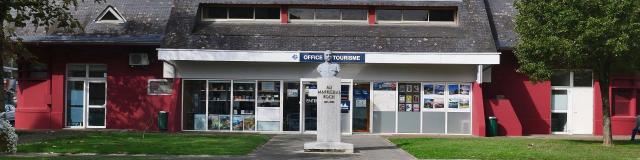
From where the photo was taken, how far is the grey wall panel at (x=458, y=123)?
1066 inches

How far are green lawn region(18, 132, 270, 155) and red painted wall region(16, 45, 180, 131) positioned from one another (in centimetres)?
501

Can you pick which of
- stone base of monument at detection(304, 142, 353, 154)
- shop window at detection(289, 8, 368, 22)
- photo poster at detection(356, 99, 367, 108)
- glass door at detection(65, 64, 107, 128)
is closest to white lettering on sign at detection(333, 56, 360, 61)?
photo poster at detection(356, 99, 367, 108)

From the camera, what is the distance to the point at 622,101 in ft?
91.5

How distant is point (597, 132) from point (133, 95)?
16.5m

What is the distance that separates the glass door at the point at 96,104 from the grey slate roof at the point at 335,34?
376 centimetres

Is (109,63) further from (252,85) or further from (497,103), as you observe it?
(497,103)

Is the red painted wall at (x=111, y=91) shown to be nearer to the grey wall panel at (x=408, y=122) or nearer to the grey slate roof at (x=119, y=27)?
the grey slate roof at (x=119, y=27)

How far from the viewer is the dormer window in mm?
27922

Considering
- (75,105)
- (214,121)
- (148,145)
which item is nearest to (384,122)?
(214,121)

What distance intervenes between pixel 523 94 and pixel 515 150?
30.3ft

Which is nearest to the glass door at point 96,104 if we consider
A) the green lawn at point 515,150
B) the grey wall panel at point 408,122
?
the grey wall panel at point 408,122

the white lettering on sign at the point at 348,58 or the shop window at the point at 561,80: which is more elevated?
the white lettering on sign at the point at 348,58

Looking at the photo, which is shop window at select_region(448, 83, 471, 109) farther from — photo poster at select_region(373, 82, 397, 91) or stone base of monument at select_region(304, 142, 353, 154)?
stone base of monument at select_region(304, 142, 353, 154)

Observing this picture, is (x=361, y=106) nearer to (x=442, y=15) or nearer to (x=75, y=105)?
(x=442, y=15)
